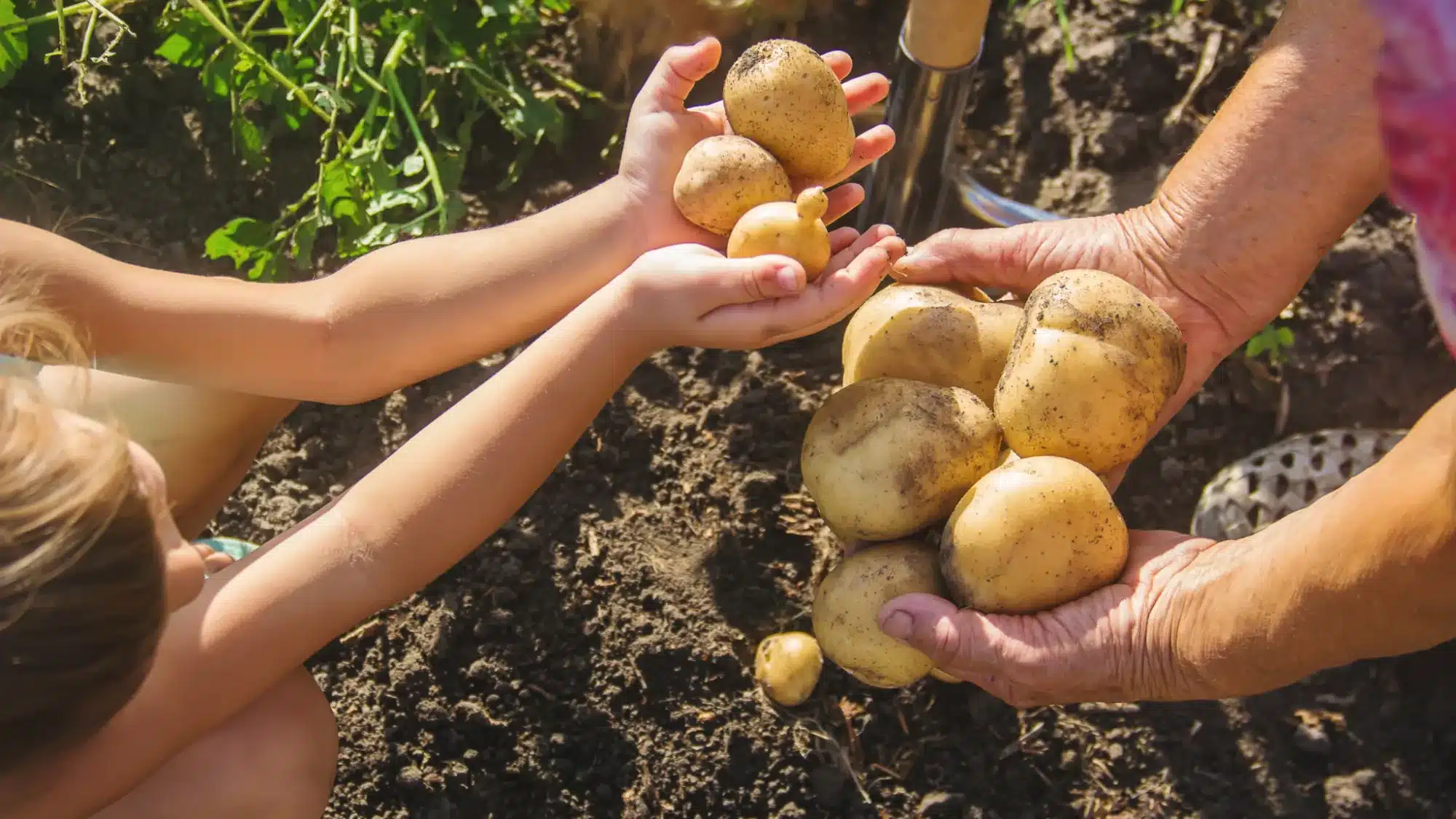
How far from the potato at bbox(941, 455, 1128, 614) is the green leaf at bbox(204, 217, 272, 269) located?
1521 millimetres

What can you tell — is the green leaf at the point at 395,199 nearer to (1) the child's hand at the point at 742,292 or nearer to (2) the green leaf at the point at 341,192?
(2) the green leaf at the point at 341,192

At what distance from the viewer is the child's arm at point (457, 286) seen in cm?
170

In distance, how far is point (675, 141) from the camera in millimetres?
1731

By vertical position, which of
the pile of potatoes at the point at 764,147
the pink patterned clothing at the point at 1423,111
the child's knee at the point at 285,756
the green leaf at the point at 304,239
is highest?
the pink patterned clothing at the point at 1423,111

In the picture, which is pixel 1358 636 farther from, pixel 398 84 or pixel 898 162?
pixel 398 84

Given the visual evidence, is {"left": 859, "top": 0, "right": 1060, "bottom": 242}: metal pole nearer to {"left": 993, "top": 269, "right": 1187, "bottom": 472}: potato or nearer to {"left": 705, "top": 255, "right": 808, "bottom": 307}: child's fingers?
{"left": 993, "top": 269, "right": 1187, "bottom": 472}: potato

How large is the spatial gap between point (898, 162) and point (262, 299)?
120cm

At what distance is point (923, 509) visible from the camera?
1456 millimetres

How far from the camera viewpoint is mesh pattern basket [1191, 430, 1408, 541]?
1996mm

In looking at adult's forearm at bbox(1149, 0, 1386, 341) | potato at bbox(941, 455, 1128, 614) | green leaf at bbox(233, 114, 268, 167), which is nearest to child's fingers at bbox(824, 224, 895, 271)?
potato at bbox(941, 455, 1128, 614)

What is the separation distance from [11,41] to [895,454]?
1869 mm

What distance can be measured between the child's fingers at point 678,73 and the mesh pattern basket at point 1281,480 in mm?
1254

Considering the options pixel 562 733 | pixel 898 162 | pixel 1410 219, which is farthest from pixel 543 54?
pixel 1410 219

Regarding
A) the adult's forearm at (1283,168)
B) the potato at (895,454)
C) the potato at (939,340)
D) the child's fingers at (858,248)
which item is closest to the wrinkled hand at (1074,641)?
the potato at (895,454)
